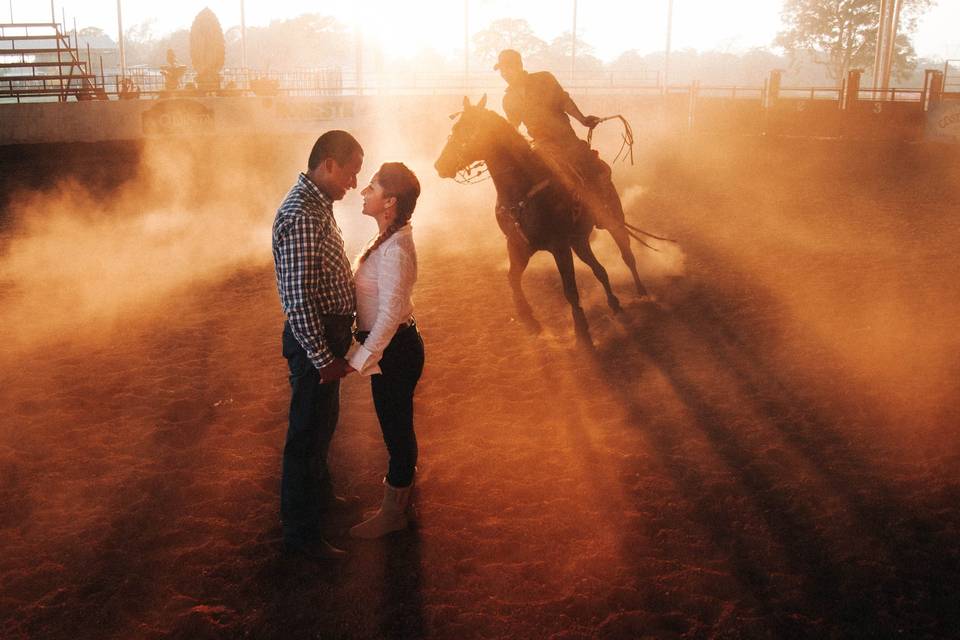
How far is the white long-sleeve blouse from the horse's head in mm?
3406

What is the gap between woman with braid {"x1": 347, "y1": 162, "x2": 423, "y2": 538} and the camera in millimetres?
3820

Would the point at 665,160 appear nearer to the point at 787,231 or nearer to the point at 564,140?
the point at 787,231

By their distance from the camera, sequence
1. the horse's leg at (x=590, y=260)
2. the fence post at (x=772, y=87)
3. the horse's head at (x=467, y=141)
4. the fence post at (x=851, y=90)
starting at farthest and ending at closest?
the fence post at (x=772, y=87) → the fence post at (x=851, y=90) → the horse's leg at (x=590, y=260) → the horse's head at (x=467, y=141)

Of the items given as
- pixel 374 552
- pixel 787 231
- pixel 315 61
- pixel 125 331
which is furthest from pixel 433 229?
pixel 315 61

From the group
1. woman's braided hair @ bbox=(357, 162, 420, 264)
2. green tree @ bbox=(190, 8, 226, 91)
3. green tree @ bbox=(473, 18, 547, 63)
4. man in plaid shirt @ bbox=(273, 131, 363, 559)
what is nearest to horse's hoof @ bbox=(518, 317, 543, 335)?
man in plaid shirt @ bbox=(273, 131, 363, 559)

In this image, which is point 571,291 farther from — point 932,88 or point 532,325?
point 932,88

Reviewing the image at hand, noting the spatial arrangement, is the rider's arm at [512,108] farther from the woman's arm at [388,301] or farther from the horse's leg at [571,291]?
the woman's arm at [388,301]

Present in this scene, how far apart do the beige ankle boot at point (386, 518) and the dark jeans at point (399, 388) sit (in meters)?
0.28

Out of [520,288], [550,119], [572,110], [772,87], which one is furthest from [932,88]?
[520,288]

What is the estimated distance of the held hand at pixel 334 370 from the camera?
3811mm

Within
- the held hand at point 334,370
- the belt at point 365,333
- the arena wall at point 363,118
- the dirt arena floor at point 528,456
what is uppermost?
the arena wall at point 363,118

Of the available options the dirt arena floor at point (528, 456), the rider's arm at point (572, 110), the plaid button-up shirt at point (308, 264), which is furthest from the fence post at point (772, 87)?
the plaid button-up shirt at point (308, 264)

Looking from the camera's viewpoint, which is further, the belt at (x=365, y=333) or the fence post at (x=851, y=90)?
the fence post at (x=851, y=90)

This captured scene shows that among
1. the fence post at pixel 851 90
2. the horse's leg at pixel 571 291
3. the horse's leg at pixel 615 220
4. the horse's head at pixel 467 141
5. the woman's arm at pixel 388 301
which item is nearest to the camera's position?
the woman's arm at pixel 388 301
